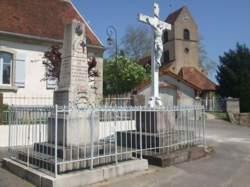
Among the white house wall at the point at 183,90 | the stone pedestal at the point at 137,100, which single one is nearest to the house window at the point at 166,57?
the white house wall at the point at 183,90

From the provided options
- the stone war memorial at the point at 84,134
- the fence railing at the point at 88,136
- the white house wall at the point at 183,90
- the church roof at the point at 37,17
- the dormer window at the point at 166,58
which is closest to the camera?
the stone war memorial at the point at 84,134

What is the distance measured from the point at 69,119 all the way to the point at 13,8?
43.2ft

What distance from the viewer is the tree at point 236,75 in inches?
1044

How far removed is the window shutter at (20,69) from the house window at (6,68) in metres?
0.37

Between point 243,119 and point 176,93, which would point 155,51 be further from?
point 176,93

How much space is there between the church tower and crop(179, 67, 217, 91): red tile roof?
5.97 m

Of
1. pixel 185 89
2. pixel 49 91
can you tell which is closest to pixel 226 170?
pixel 49 91

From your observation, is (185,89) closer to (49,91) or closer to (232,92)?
(232,92)

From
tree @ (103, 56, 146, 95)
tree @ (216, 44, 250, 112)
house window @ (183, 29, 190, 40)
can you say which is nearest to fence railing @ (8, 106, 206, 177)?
tree @ (216, 44, 250, 112)

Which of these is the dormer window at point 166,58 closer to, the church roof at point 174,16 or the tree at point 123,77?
the church roof at point 174,16

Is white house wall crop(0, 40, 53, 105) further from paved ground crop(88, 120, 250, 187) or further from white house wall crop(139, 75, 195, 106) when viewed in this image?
white house wall crop(139, 75, 195, 106)

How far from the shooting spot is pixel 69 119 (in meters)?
7.13

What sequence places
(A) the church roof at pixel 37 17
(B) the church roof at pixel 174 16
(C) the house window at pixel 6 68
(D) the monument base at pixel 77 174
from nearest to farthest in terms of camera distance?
(D) the monument base at pixel 77 174 → (C) the house window at pixel 6 68 → (A) the church roof at pixel 37 17 → (B) the church roof at pixel 174 16

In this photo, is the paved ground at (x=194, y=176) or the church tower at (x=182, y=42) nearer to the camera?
the paved ground at (x=194, y=176)
